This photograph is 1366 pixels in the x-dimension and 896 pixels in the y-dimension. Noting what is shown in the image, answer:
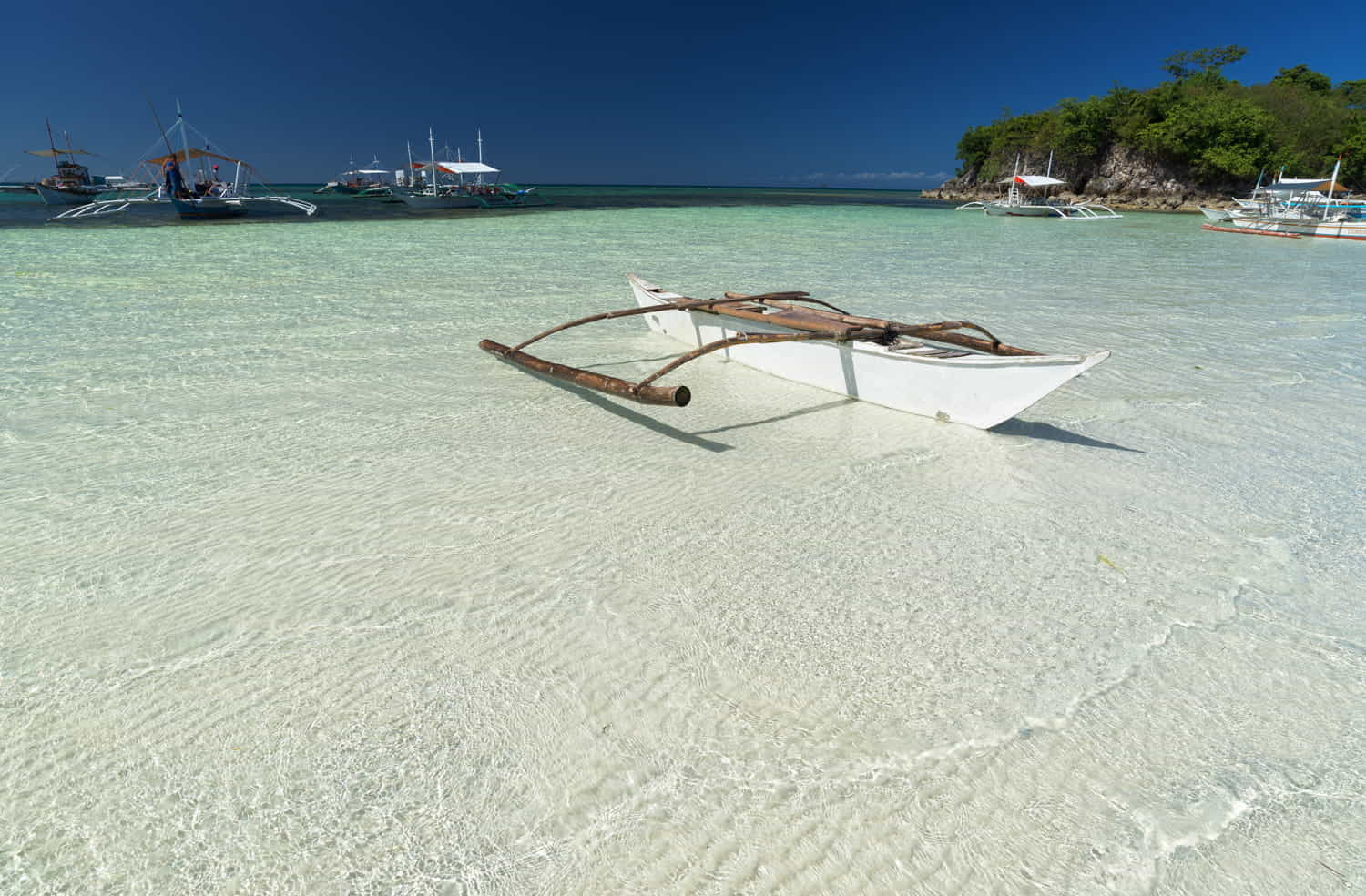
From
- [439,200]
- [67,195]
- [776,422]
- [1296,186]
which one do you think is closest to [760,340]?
[776,422]

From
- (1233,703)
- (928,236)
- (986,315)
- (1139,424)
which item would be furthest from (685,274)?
(928,236)

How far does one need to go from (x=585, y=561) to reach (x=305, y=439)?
7.64 feet

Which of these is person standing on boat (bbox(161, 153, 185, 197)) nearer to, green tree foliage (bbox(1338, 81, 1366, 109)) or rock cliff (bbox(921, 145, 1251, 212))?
rock cliff (bbox(921, 145, 1251, 212))

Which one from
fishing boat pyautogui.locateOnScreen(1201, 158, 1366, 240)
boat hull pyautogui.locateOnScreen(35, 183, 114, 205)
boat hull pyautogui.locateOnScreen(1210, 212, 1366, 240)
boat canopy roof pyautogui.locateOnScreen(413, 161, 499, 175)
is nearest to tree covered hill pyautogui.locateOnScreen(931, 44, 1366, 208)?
fishing boat pyautogui.locateOnScreen(1201, 158, 1366, 240)

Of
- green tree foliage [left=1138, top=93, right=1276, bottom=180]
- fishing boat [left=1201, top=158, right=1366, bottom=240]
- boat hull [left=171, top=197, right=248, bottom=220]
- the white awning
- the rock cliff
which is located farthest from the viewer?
the rock cliff

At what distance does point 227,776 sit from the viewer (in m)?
1.80

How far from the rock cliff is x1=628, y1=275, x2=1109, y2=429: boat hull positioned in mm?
62112

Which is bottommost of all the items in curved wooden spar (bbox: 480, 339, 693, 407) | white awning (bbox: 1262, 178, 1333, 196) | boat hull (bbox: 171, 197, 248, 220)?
curved wooden spar (bbox: 480, 339, 693, 407)

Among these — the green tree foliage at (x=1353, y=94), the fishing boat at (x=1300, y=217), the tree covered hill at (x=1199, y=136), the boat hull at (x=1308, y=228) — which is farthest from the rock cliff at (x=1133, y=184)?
the boat hull at (x=1308, y=228)

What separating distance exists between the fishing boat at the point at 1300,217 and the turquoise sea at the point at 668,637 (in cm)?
2719

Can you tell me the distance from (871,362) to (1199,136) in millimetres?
65344

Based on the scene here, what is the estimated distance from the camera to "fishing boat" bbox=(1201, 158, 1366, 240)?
24312 mm

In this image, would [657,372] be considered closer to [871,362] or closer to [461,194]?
[871,362]

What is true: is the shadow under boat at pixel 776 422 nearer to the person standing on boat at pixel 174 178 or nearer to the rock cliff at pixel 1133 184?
the person standing on boat at pixel 174 178
